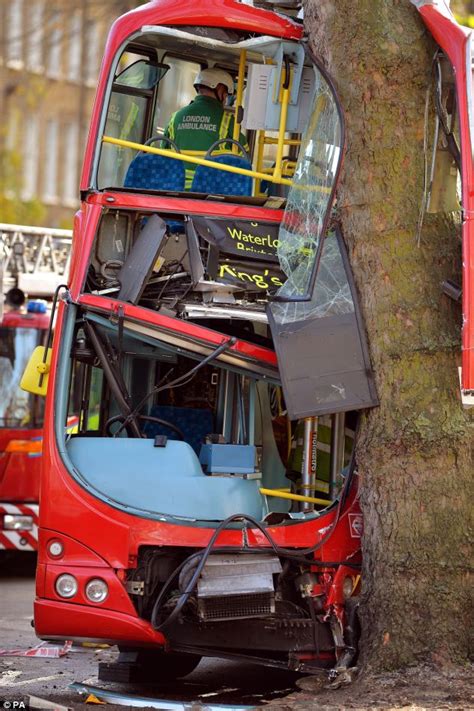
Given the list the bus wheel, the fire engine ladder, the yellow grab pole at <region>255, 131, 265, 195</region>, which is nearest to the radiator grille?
the bus wheel

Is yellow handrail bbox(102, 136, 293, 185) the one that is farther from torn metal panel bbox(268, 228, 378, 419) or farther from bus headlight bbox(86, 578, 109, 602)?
bus headlight bbox(86, 578, 109, 602)

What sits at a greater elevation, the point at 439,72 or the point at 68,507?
the point at 439,72

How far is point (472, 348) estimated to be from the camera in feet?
22.2

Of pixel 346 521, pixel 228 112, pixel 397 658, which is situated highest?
pixel 228 112

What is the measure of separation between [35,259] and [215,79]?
815cm

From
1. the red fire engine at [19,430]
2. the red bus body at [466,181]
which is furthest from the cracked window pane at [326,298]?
the red fire engine at [19,430]

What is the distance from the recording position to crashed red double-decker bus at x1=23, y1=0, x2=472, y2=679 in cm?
705

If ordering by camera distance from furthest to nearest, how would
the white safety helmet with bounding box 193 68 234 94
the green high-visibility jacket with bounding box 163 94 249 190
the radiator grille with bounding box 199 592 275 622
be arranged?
the white safety helmet with bounding box 193 68 234 94, the green high-visibility jacket with bounding box 163 94 249 190, the radiator grille with bounding box 199 592 275 622

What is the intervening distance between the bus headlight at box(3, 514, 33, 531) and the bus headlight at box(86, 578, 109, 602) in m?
6.50

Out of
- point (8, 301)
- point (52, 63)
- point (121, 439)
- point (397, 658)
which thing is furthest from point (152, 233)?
point (52, 63)

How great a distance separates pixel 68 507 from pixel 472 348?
2.13 m

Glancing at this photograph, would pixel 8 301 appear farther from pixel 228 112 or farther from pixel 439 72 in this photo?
pixel 439 72

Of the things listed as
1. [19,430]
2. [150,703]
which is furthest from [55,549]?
[19,430]

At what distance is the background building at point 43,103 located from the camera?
120 ft
